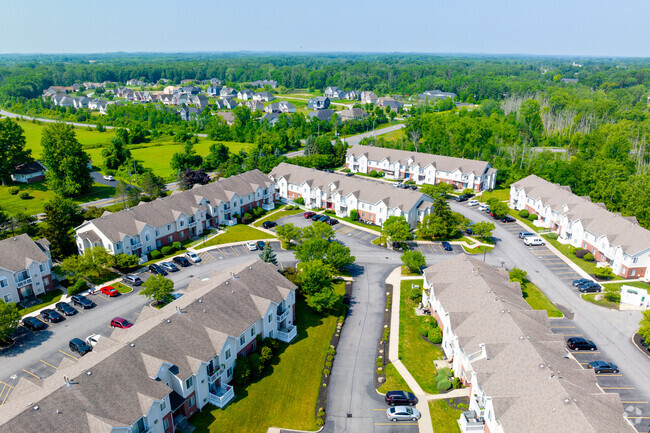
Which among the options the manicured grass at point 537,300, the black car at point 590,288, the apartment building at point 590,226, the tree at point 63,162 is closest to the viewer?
the manicured grass at point 537,300

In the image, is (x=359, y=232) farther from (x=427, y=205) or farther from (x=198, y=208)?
(x=198, y=208)

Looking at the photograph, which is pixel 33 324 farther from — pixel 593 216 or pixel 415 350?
pixel 593 216

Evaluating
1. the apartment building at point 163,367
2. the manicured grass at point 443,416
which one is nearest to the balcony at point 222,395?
the apartment building at point 163,367

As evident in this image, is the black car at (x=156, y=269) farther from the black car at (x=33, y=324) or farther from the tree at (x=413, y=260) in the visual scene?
the tree at (x=413, y=260)

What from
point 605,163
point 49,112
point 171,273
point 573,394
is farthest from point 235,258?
point 49,112

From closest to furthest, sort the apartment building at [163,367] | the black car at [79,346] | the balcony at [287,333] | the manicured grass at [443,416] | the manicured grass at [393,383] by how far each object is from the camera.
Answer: the apartment building at [163,367]
the manicured grass at [443,416]
the manicured grass at [393,383]
the black car at [79,346]
the balcony at [287,333]

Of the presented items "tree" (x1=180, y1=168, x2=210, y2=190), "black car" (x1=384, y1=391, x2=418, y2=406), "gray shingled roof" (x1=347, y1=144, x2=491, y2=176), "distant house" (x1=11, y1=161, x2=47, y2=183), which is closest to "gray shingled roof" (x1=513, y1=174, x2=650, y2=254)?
"gray shingled roof" (x1=347, y1=144, x2=491, y2=176)
